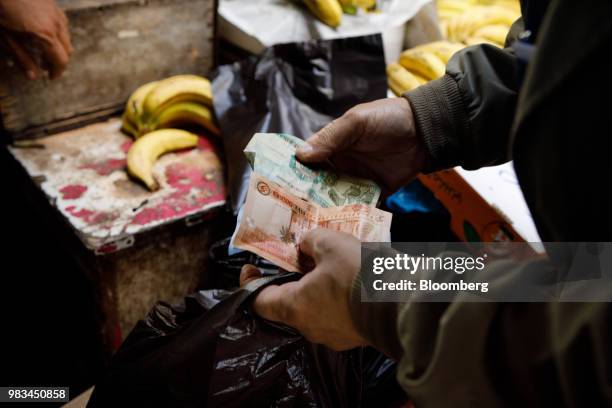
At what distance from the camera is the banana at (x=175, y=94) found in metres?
1.77

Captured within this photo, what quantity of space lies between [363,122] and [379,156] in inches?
4.7

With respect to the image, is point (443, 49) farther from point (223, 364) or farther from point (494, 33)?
point (223, 364)

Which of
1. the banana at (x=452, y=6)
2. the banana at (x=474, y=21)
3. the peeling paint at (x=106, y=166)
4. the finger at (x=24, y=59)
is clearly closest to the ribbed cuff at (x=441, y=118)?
the peeling paint at (x=106, y=166)

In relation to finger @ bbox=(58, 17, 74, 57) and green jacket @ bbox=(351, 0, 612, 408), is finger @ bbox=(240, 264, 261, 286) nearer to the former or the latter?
green jacket @ bbox=(351, 0, 612, 408)

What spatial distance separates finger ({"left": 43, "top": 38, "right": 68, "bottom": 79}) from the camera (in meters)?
1.49

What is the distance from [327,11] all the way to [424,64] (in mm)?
454

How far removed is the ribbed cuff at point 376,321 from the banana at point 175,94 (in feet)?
3.94

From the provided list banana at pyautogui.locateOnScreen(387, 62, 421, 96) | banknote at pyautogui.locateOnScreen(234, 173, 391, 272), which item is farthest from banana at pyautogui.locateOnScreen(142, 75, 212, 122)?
banknote at pyautogui.locateOnScreen(234, 173, 391, 272)

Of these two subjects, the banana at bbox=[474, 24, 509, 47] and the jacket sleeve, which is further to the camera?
the banana at bbox=[474, 24, 509, 47]

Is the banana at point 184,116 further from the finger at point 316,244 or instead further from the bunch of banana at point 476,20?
the bunch of banana at point 476,20

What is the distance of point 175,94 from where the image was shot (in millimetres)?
1786

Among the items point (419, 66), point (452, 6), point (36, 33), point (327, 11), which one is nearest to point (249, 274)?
point (36, 33)

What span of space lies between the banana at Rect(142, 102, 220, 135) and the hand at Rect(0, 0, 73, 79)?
340mm

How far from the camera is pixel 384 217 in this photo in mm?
1168
